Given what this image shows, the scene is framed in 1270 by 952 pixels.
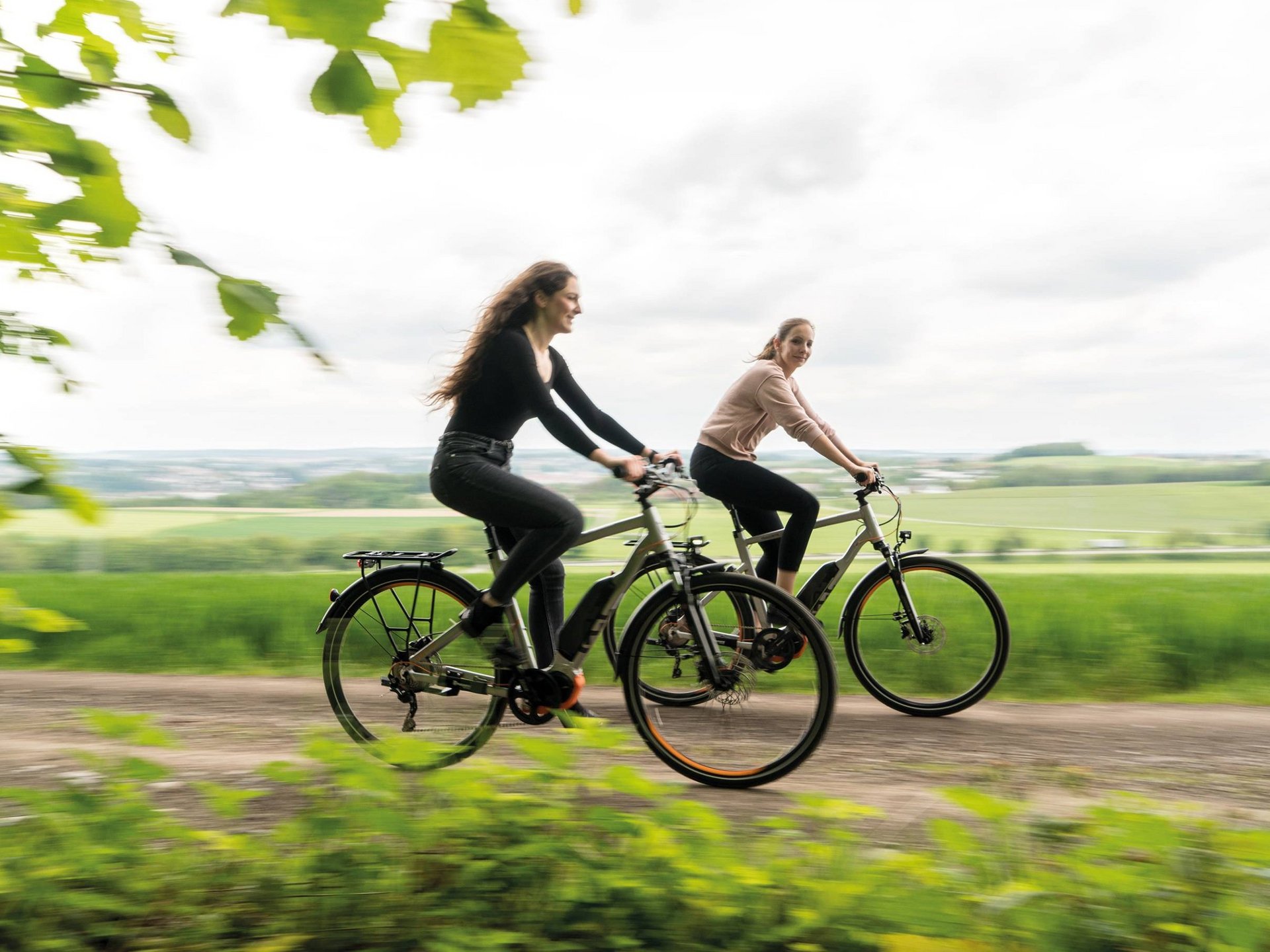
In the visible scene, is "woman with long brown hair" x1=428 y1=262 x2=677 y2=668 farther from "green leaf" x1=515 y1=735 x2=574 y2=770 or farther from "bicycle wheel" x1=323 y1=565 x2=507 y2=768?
"green leaf" x1=515 y1=735 x2=574 y2=770

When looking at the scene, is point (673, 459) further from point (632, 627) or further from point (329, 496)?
point (329, 496)

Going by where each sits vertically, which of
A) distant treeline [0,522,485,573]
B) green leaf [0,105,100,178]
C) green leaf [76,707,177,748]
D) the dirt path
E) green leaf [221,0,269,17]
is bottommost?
the dirt path

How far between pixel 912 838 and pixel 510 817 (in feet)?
4.47

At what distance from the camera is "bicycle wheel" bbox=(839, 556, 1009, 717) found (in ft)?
17.6

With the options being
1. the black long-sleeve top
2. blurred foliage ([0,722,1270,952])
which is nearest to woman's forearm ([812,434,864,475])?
the black long-sleeve top

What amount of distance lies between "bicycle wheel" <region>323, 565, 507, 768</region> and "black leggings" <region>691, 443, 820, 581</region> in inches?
74.1

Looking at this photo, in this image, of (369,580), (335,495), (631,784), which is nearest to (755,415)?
(369,580)

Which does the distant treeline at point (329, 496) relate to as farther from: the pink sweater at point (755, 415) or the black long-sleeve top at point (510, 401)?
the black long-sleeve top at point (510, 401)

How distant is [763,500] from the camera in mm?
5605

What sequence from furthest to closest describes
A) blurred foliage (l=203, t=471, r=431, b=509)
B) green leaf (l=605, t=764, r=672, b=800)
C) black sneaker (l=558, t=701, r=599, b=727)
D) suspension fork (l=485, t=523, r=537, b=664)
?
1. blurred foliage (l=203, t=471, r=431, b=509)
2. suspension fork (l=485, t=523, r=537, b=664)
3. black sneaker (l=558, t=701, r=599, b=727)
4. green leaf (l=605, t=764, r=672, b=800)

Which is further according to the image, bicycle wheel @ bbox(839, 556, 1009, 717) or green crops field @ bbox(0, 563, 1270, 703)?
green crops field @ bbox(0, 563, 1270, 703)

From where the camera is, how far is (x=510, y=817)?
8.32ft

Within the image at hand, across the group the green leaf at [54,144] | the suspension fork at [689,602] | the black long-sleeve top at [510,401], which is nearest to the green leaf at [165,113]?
the green leaf at [54,144]

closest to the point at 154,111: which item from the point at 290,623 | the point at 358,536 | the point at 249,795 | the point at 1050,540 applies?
the point at 249,795
